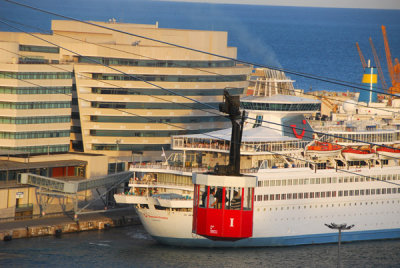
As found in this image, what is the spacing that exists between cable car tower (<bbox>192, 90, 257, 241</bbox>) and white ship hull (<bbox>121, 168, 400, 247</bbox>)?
4847mm

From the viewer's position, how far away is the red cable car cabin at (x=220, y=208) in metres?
58.0

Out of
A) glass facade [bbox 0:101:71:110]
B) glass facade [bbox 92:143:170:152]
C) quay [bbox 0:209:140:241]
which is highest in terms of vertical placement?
glass facade [bbox 0:101:71:110]

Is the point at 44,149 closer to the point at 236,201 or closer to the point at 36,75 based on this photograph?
the point at 36,75

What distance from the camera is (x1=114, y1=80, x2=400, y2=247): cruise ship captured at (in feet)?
210

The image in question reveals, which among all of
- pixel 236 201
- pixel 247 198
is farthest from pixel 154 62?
pixel 236 201

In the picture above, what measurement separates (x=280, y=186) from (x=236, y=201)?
783 centimetres

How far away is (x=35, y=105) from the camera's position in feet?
249

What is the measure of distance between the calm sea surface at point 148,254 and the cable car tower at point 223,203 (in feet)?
6.77

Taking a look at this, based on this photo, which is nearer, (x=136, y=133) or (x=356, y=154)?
(x=356, y=154)

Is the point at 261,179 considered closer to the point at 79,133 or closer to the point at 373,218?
the point at 373,218

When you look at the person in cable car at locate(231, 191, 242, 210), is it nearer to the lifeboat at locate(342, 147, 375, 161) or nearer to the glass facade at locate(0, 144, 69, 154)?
the lifeboat at locate(342, 147, 375, 161)

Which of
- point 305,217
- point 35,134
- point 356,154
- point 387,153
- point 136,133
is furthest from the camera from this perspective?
point 136,133

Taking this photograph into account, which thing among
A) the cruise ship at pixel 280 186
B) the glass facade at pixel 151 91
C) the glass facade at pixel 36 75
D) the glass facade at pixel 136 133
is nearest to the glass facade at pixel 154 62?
the glass facade at pixel 151 91

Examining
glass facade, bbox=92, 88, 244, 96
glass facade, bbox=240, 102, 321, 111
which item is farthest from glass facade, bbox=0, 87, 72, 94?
glass facade, bbox=240, 102, 321, 111
